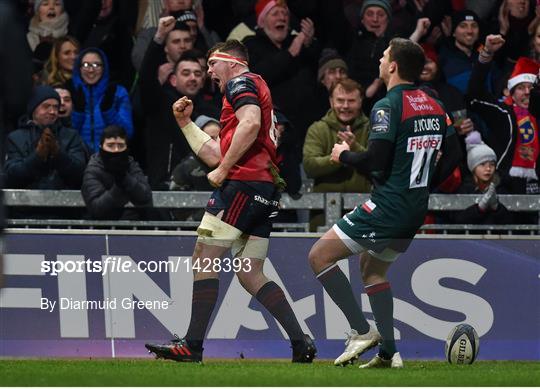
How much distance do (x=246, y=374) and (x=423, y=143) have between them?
7.44 feet

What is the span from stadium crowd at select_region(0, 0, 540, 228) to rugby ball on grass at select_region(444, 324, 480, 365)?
208 cm

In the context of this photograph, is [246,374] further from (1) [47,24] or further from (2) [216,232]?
(1) [47,24]

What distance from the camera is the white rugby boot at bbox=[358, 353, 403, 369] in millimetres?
11312

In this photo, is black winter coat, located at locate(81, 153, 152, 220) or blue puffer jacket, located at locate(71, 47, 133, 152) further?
blue puffer jacket, located at locate(71, 47, 133, 152)

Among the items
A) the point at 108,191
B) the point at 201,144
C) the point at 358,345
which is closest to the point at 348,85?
the point at 201,144

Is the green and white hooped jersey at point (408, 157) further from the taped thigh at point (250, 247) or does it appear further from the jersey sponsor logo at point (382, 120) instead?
the taped thigh at point (250, 247)

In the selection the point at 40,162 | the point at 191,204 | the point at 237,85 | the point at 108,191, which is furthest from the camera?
the point at 40,162

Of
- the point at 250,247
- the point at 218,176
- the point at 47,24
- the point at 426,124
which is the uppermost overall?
the point at 47,24

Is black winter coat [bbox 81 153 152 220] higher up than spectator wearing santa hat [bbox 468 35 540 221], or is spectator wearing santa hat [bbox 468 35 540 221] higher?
spectator wearing santa hat [bbox 468 35 540 221]

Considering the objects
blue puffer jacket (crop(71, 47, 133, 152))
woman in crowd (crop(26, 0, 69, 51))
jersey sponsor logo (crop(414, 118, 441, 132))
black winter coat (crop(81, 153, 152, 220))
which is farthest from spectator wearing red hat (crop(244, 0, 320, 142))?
jersey sponsor logo (crop(414, 118, 441, 132))

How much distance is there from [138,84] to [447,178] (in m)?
3.19

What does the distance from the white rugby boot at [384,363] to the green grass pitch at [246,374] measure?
0.10 m

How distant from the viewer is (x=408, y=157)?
11.2 metres

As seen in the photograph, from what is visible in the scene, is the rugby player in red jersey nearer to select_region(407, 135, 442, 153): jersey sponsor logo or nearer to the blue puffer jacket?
select_region(407, 135, 442, 153): jersey sponsor logo
